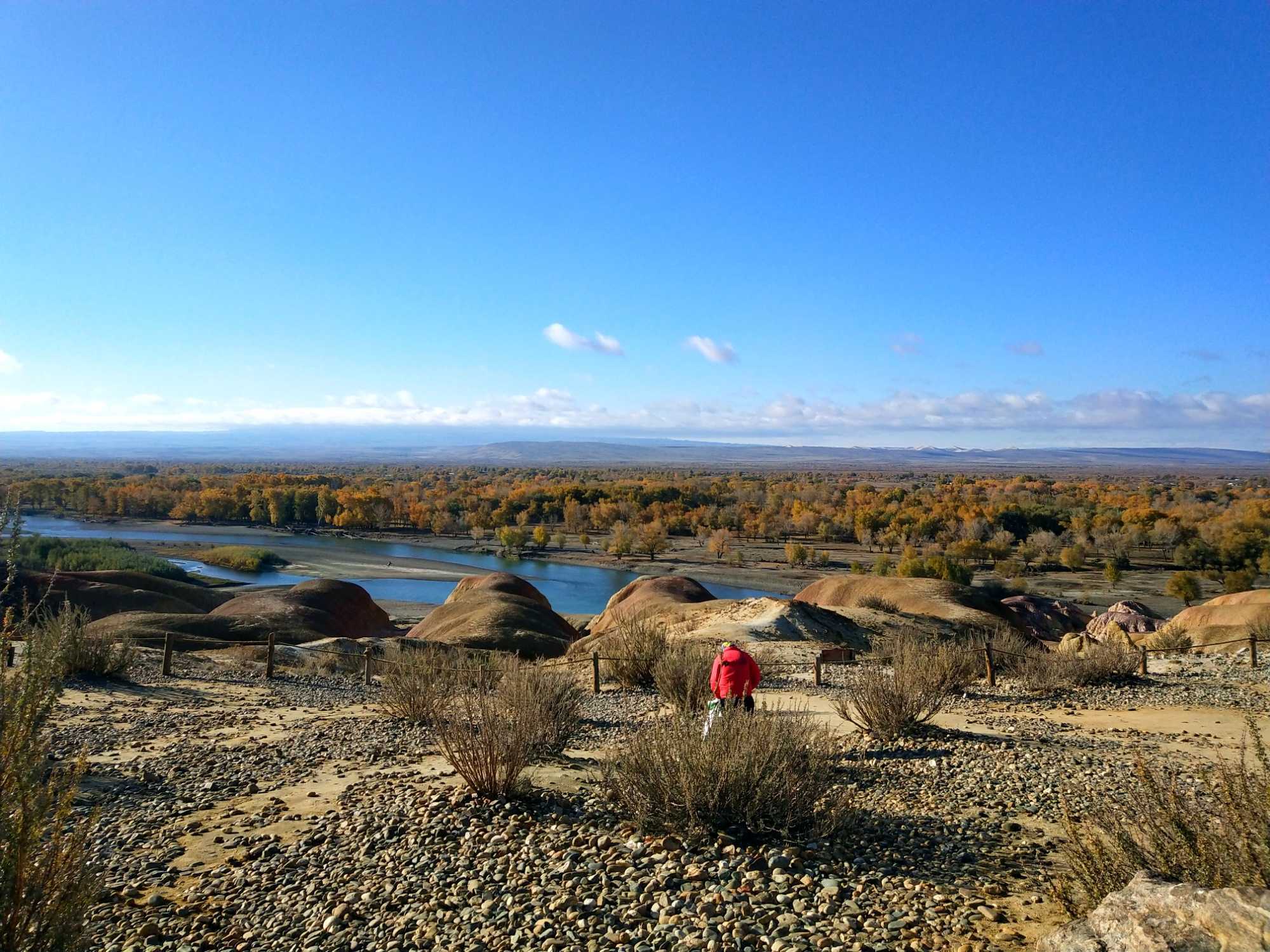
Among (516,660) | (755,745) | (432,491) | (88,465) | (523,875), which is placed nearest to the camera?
(523,875)

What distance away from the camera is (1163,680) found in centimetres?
1412

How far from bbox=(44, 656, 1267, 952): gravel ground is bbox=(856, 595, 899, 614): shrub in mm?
18092

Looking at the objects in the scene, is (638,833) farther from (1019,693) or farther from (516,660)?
(1019,693)

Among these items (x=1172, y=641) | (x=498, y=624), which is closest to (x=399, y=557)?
(x=498, y=624)

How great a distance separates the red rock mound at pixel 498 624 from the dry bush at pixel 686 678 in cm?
875

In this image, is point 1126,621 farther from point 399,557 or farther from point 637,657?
point 399,557

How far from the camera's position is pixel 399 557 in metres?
67.4

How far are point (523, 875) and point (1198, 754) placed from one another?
6.73 m

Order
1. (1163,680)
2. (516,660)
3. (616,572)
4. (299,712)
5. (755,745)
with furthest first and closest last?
1. (616,572)
2. (1163,680)
3. (299,712)
4. (516,660)
5. (755,745)

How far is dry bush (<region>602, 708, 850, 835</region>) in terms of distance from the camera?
17.8 ft

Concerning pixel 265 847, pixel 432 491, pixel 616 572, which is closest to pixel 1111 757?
pixel 265 847

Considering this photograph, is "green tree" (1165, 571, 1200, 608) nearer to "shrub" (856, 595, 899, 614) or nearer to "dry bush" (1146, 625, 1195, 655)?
"shrub" (856, 595, 899, 614)

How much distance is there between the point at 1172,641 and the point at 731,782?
61.1 ft

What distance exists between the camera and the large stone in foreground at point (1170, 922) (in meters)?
3.00
